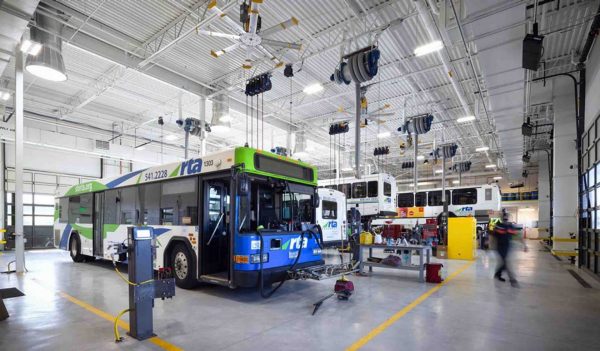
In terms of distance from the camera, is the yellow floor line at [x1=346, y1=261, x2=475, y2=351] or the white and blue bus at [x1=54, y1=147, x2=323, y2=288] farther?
the white and blue bus at [x1=54, y1=147, x2=323, y2=288]

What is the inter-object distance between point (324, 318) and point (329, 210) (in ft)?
28.6

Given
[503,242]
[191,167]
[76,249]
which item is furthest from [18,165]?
[503,242]

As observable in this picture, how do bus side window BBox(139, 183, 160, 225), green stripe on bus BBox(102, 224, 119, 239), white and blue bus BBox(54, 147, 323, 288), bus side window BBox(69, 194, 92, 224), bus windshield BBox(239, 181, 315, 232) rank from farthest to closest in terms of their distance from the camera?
bus side window BBox(69, 194, 92, 224)
green stripe on bus BBox(102, 224, 119, 239)
bus side window BBox(139, 183, 160, 225)
bus windshield BBox(239, 181, 315, 232)
white and blue bus BBox(54, 147, 323, 288)

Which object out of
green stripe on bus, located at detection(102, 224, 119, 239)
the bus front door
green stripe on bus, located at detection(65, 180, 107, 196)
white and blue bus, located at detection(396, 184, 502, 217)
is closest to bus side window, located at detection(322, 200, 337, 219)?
the bus front door

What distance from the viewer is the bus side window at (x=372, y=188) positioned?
1690 centimetres

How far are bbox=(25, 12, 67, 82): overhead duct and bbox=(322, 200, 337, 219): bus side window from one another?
935 cm

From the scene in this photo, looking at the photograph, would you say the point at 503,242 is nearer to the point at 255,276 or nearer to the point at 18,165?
the point at 255,276

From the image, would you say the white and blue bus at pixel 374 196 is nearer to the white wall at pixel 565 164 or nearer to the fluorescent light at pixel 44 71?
the white wall at pixel 565 164

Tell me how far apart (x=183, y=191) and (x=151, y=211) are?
4.48ft

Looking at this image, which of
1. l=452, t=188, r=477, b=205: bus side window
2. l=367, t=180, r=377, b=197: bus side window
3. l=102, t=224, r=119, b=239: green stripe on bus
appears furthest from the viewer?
l=452, t=188, r=477, b=205: bus side window

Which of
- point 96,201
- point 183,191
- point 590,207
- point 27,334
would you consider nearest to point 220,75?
point 96,201

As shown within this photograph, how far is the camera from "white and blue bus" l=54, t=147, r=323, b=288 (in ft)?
17.6

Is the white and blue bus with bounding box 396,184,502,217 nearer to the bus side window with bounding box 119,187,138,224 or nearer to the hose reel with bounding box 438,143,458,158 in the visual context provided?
the hose reel with bounding box 438,143,458,158

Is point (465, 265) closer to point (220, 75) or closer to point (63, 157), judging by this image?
point (220, 75)
